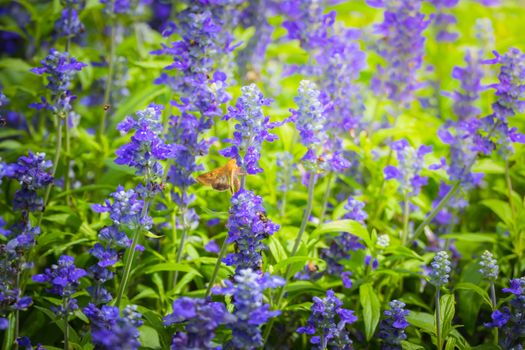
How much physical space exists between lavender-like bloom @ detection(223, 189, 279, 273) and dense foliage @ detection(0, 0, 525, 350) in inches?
0.4

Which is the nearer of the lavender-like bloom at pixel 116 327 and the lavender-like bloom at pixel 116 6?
the lavender-like bloom at pixel 116 327

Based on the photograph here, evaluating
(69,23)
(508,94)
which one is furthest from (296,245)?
(69,23)

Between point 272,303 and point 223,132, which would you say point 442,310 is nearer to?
point 272,303

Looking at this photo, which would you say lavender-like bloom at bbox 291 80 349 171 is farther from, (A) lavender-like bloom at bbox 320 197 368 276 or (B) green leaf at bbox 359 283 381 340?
(B) green leaf at bbox 359 283 381 340

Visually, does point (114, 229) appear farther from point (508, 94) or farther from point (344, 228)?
point (508, 94)

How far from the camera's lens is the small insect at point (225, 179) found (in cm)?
341

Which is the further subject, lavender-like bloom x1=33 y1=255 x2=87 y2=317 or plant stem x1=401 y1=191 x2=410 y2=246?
plant stem x1=401 y1=191 x2=410 y2=246

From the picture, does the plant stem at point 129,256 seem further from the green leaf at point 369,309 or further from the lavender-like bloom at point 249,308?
the green leaf at point 369,309

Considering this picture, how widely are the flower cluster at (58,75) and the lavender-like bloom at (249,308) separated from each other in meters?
1.76

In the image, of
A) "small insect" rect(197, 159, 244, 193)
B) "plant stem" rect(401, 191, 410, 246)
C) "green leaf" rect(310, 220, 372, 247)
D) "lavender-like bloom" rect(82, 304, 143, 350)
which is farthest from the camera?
"plant stem" rect(401, 191, 410, 246)

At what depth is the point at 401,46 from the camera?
16.5 feet

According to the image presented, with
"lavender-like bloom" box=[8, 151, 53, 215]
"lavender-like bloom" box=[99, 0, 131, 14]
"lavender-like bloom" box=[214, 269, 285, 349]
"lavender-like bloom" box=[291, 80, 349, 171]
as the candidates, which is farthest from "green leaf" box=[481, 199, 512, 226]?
"lavender-like bloom" box=[99, 0, 131, 14]

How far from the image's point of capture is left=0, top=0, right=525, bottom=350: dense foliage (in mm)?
3154

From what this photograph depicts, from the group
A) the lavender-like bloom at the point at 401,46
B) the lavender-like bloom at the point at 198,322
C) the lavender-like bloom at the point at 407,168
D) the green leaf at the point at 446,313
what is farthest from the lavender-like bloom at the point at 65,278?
the lavender-like bloom at the point at 401,46
